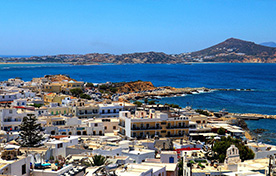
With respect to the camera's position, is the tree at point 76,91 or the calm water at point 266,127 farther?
the tree at point 76,91

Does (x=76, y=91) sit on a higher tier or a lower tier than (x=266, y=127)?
higher

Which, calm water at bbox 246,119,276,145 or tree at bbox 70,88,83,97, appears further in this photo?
tree at bbox 70,88,83,97

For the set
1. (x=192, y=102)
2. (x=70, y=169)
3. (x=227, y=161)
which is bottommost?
(x=192, y=102)

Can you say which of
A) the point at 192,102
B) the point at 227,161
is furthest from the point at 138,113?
the point at 192,102

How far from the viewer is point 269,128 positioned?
2223 inches

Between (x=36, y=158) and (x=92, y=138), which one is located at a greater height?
(x=36, y=158)

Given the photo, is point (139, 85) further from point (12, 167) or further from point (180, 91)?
point (12, 167)

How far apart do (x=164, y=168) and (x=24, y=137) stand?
41.9ft

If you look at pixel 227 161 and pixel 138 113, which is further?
pixel 138 113

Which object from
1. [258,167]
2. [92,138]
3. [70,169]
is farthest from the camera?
[92,138]

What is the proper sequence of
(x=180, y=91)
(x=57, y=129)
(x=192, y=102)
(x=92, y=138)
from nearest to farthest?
1. (x=92, y=138)
2. (x=57, y=129)
3. (x=192, y=102)
4. (x=180, y=91)

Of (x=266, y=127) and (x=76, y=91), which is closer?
(x=266, y=127)

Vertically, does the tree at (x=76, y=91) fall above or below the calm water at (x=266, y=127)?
above

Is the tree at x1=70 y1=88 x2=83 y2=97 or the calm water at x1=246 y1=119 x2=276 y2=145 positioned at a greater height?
the tree at x1=70 y1=88 x2=83 y2=97
